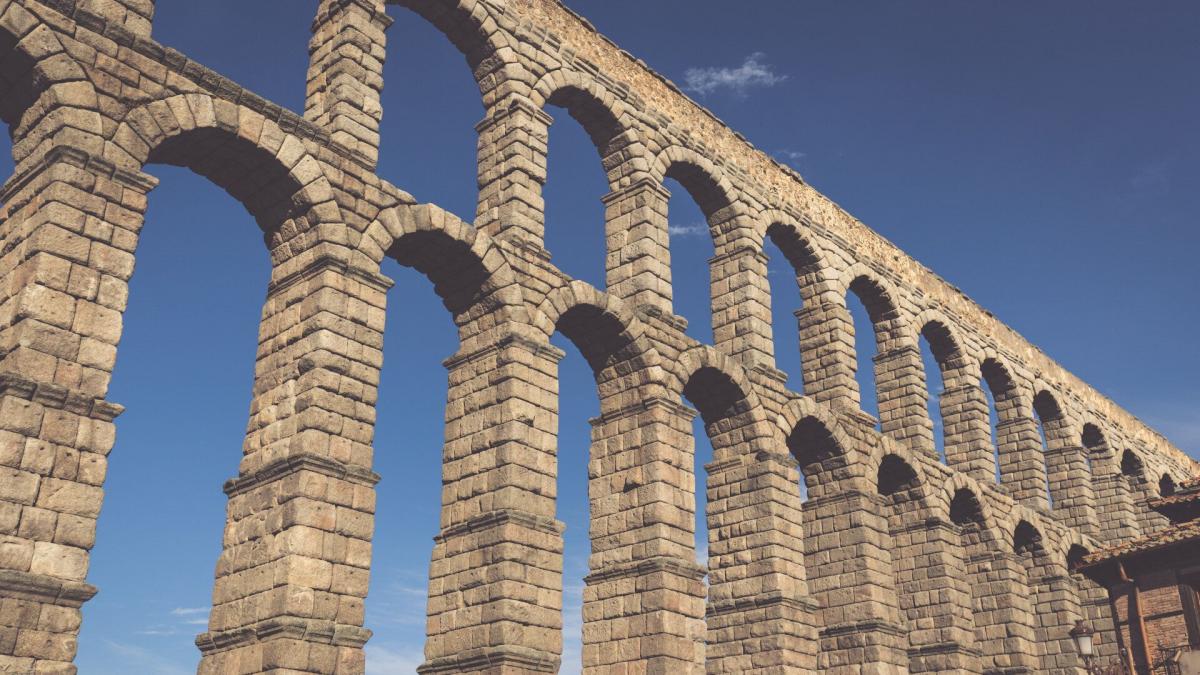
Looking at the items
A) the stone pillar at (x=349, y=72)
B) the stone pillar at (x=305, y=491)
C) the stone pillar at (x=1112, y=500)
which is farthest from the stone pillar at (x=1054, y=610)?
the stone pillar at (x=349, y=72)

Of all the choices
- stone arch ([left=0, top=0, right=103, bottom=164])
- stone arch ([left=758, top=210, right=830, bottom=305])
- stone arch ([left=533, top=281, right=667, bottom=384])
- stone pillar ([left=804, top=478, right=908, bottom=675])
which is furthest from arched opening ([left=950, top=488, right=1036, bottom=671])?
stone arch ([left=0, top=0, right=103, bottom=164])

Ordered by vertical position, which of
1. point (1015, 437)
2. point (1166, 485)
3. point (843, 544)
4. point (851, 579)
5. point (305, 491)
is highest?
point (1166, 485)

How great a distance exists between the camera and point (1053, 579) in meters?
Result: 28.0

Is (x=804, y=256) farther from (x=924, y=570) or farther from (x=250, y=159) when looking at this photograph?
(x=250, y=159)

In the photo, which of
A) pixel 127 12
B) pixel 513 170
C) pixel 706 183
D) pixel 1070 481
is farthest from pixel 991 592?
pixel 127 12

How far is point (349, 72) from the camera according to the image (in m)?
15.7

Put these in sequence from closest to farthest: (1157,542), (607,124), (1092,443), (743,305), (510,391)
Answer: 1. (510,391)
2. (1157,542)
3. (607,124)
4. (743,305)
5. (1092,443)

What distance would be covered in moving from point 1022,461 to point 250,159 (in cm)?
2345

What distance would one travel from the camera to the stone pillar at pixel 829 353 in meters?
23.0

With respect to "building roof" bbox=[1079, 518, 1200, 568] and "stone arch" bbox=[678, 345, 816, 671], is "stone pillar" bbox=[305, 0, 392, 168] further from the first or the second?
"building roof" bbox=[1079, 518, 1200, 568]

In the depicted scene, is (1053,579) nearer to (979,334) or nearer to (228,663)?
(979,334)

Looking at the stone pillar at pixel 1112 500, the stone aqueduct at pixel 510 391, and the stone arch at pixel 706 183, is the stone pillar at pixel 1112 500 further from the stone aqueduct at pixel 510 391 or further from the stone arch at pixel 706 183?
the stone arch at pixel 706 183

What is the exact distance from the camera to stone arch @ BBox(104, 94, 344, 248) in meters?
13.4

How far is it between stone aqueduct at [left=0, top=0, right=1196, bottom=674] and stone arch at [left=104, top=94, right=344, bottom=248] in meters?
0.04
